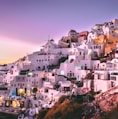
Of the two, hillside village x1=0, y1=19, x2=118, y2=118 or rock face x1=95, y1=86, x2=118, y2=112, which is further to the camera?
hillside village x1=0, y1=19, x2=118, y2=118

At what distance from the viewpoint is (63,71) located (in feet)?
103

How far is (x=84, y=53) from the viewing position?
32.6 meters

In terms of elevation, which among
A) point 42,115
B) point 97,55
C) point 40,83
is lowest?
point 42,115

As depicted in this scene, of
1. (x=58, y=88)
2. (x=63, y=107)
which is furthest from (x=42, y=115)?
(x=58, y=88)

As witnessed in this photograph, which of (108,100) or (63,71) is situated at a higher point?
(63,71)

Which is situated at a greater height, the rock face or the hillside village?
the hillside village

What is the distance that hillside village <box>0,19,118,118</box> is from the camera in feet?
88.4

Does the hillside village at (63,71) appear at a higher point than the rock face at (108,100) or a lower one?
higher

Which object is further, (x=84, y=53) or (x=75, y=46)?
(x=75, y=46)

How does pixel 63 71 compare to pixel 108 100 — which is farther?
pixel 63 71

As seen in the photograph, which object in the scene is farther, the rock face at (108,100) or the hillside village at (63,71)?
the hillside village at (63,71)

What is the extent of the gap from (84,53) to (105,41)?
325 centimetres

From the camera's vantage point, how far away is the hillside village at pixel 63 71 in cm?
2694

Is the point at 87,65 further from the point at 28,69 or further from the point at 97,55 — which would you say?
the point at 28,69
